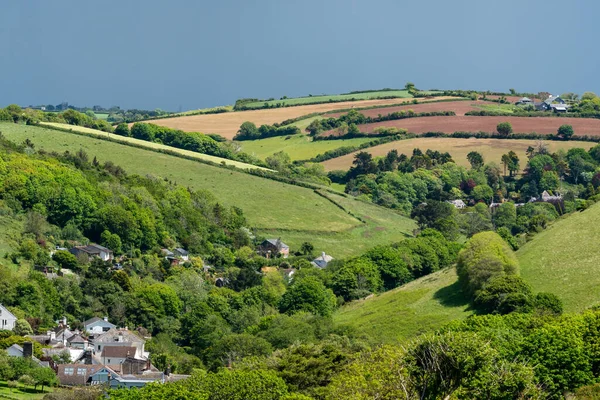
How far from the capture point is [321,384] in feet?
198

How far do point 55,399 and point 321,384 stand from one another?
13.4m

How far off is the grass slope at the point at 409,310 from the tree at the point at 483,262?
1.28m

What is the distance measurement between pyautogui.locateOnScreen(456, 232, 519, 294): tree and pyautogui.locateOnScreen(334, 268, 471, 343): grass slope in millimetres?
1279

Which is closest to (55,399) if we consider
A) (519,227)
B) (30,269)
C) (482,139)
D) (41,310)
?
(41,310)

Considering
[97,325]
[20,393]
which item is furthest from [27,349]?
[97,325]

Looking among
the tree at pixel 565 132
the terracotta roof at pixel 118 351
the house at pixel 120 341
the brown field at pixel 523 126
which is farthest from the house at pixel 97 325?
the brown field at pixel 523 126

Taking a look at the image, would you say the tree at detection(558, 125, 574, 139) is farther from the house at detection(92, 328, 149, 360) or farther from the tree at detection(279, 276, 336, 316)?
the house at detection(92, 328, 149, 360)

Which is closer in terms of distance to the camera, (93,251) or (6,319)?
(6,319)

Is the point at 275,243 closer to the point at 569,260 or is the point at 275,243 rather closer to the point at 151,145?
the point at 151,145

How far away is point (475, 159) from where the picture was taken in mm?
181375

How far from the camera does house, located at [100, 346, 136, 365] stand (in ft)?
264

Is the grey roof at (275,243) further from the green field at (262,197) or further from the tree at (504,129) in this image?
the tree at (504,129)

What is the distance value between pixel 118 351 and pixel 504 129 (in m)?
121

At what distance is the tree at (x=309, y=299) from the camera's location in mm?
96375
